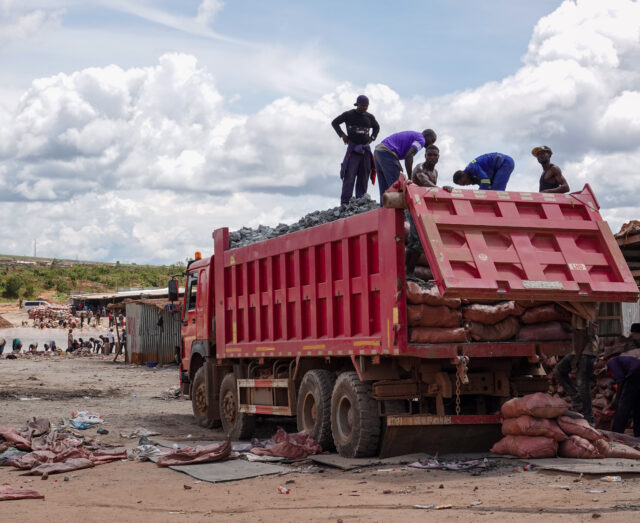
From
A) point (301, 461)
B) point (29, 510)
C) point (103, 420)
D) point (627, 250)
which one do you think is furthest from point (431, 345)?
point (103, 420)

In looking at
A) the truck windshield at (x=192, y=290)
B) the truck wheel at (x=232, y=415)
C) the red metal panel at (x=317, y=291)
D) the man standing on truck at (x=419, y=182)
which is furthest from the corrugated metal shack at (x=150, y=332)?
the man standing on truck at (x=419, y=182)

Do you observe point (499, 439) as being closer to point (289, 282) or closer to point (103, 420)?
point (289, 282)

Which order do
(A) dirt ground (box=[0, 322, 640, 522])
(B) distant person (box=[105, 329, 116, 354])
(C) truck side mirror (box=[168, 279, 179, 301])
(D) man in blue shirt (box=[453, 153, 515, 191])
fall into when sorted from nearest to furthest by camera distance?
(A) dirt ground (box=[0, 322, 640, 522]) → (D) man in blue shirt (box=[453, 153, 515, 191]) → (C) truck side mirror (box=[168, 279, 179, 301]) → (B) distant person (box=[105, 329, 116, 354])

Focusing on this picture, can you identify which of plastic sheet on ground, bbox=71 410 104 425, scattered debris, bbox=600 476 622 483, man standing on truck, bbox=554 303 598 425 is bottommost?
scattered debris, bbox=600 476 622 483

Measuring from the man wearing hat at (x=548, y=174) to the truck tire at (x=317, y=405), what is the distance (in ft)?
11.4

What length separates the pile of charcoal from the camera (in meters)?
11.5

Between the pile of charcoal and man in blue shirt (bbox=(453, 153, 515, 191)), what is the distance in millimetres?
1162

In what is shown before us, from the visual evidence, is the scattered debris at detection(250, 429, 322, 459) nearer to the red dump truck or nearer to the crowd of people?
the red dump truck

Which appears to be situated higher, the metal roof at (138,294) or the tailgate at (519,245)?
the metal roof at (138,294)

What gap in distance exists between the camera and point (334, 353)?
10.7 m

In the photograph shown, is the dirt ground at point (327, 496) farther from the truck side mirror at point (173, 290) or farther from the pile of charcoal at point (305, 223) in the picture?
the truck side mirror at point (173, 290)

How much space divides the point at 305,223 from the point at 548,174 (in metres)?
3.34

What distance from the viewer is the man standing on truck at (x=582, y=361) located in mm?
9719

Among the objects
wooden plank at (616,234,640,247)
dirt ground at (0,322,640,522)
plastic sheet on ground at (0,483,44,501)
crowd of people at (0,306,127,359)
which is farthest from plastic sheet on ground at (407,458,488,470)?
crowd of people at (0,306,127,359)
